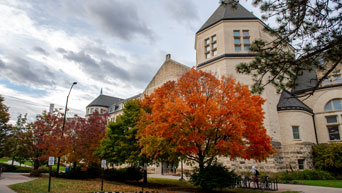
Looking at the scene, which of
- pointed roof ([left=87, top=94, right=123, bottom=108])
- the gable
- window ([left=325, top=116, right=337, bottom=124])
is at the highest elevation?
pointed roof ([left=87, top=94, right=123, bottom=108])

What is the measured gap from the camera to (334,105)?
25047 millimetres

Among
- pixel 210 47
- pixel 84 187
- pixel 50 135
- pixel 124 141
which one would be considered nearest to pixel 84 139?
pixel 50 135

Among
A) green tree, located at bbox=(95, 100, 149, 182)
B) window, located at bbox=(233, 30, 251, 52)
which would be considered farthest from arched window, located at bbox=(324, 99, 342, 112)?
green tree, located at bbox=(95, 100, 149, 182)

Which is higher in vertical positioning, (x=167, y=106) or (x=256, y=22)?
(x=256, y=22)

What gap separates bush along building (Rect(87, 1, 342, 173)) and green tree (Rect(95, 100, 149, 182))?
Result: 23.2ft

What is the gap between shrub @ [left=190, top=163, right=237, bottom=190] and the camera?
13.3 meters

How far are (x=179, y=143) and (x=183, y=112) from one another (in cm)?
184

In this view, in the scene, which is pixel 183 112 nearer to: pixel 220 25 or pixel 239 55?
pixel 239 55

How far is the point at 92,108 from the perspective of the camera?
61.2m

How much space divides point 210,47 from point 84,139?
1732 centimetres

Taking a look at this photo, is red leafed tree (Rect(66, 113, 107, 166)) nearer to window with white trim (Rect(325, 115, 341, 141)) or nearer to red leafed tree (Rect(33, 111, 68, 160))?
red leafed tree (Rect(33, 111, 68, 160))

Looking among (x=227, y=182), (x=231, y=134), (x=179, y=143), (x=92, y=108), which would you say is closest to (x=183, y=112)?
(x=179, y=143)

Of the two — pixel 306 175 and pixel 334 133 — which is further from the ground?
pixel 334 133

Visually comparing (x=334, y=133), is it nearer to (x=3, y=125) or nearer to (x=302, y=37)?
(x=302, y=37)
